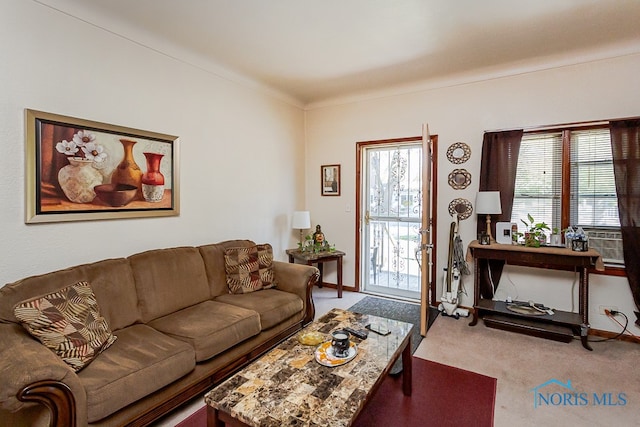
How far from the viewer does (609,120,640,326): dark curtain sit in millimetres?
2865

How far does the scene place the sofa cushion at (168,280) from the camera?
93.9 inches

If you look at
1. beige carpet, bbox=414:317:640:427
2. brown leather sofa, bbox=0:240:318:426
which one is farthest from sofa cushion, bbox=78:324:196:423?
beige carpet, bbox=414:317:640:427

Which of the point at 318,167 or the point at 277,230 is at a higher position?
the point at 318,167

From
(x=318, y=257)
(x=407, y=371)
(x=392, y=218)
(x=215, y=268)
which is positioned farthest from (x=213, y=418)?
(x=392, y=218)

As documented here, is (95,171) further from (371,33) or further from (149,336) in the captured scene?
(371,33)

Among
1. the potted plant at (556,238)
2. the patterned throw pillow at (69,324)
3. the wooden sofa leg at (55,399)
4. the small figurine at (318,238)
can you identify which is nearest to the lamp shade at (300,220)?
the small figurine at (318,238)

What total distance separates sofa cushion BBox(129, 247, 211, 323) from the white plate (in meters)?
1.32

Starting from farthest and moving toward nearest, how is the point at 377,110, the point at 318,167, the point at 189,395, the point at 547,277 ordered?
the point at 318,167, the point at 377,110, the point at 547,277, the point at 189,395

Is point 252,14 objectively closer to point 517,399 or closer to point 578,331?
point 517,399

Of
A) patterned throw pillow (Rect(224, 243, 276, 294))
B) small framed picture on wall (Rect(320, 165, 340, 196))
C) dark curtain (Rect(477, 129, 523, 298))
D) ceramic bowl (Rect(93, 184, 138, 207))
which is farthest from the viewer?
small framed picture on wall (Rect(320, 165, 340, 196))

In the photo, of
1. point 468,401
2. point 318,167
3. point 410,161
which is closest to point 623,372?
point 468,401

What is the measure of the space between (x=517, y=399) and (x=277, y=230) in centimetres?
304

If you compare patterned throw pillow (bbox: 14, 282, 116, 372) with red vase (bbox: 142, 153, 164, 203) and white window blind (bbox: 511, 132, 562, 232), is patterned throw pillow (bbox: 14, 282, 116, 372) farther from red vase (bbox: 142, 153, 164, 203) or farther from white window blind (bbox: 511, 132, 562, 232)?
white window blind (bbox: 511, 132, 562, 232)

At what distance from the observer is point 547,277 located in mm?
3303
